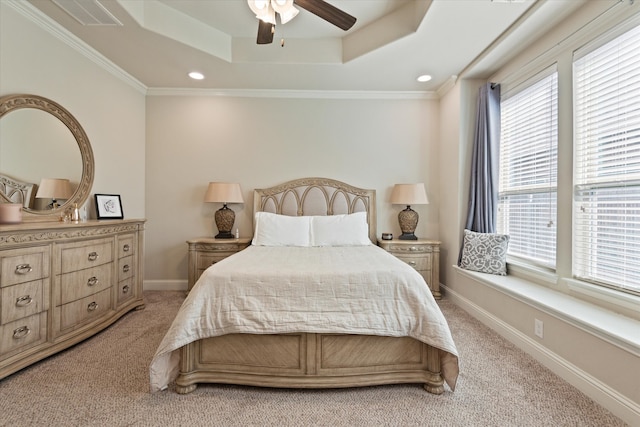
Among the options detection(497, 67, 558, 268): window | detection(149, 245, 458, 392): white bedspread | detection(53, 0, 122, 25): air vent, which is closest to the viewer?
detection(149, 245, 458, 392): white bedspread

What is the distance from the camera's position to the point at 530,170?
2.63m

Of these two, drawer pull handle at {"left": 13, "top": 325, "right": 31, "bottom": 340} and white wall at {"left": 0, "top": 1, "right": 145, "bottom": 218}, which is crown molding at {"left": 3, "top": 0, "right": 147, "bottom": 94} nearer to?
white wall at {"left": 0, "top": 1, "right": 145, "bottom": 218}

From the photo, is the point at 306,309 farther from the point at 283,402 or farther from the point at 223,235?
the point at 223,235

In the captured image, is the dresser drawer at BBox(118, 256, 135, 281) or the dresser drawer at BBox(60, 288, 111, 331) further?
the dresser drawer at BBox(118, 256, 135, 281)

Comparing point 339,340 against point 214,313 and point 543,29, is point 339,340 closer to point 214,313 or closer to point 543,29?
point 214,313

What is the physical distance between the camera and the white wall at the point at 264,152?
377 cm

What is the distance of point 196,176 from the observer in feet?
12.4

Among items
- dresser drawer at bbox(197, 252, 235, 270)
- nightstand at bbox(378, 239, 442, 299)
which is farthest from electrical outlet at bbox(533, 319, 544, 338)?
dresser drawer at bbox(197, 252, 235, 270)

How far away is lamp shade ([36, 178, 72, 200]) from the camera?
7.90 ft

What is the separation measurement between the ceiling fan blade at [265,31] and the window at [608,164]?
7.94 ft

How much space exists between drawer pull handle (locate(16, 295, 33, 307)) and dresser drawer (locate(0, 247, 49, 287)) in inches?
4.5

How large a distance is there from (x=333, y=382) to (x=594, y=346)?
64.5 inches

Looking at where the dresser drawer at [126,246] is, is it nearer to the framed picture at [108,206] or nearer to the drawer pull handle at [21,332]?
the framed picture at [108,206]

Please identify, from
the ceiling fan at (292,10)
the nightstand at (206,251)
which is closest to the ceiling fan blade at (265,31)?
the ceiling fan at (292,10)
